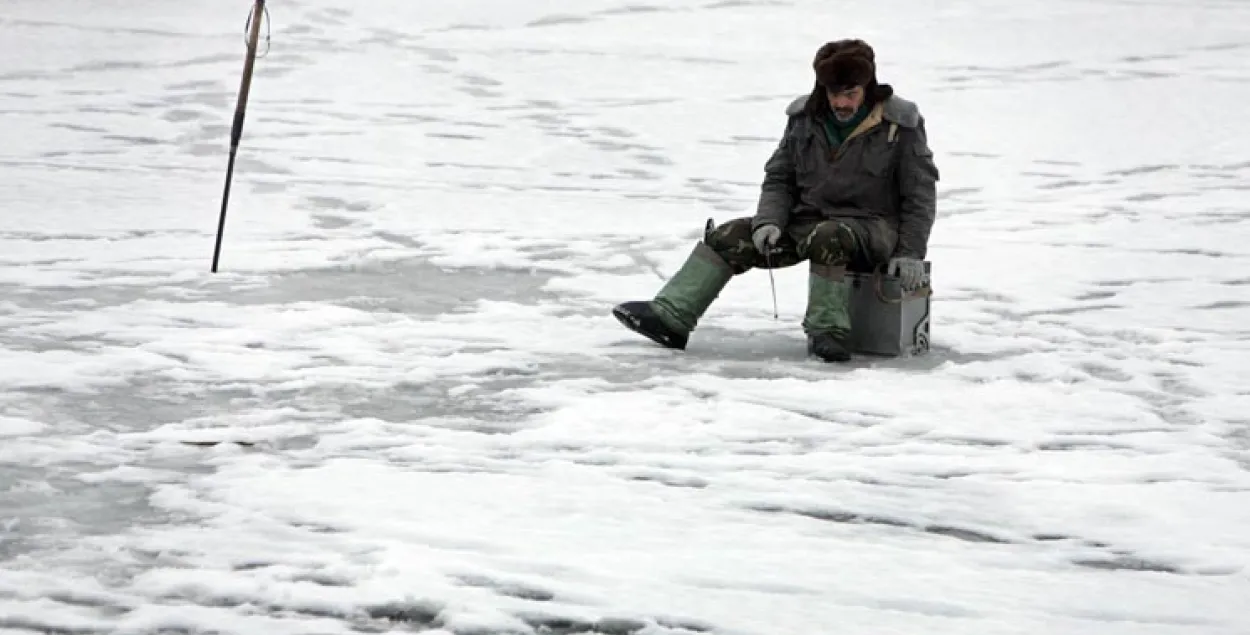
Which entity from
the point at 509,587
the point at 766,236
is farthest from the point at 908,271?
the point at 509,587

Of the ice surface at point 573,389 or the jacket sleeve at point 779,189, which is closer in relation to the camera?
the ice surface at point 573,389

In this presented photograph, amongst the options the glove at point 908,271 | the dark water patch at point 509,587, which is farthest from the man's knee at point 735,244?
the dark water patch at point 509,587

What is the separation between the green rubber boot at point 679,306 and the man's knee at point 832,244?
34 centimetres

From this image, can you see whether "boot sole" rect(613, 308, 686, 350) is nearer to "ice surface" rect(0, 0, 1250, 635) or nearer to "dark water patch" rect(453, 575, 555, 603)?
"ice surface" rect(0, 0, 1250, 635)

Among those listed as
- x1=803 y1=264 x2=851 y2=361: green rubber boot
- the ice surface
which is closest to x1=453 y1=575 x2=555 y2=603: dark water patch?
the ice surface

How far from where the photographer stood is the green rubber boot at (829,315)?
6605mm

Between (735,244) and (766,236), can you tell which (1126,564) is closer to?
(766,236)

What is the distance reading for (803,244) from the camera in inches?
265

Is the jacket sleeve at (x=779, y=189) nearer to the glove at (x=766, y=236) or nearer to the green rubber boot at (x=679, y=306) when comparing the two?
the glove at (x=766, y=236)

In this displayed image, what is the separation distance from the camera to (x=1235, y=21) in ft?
65.7

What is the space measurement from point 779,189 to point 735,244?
0.79 feet

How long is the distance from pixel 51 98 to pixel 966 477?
10772 millimetres

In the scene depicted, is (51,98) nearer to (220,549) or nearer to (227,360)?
(227,360)

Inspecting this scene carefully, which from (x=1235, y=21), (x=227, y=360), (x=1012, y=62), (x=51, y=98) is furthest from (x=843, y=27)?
(x=227, y=360)
